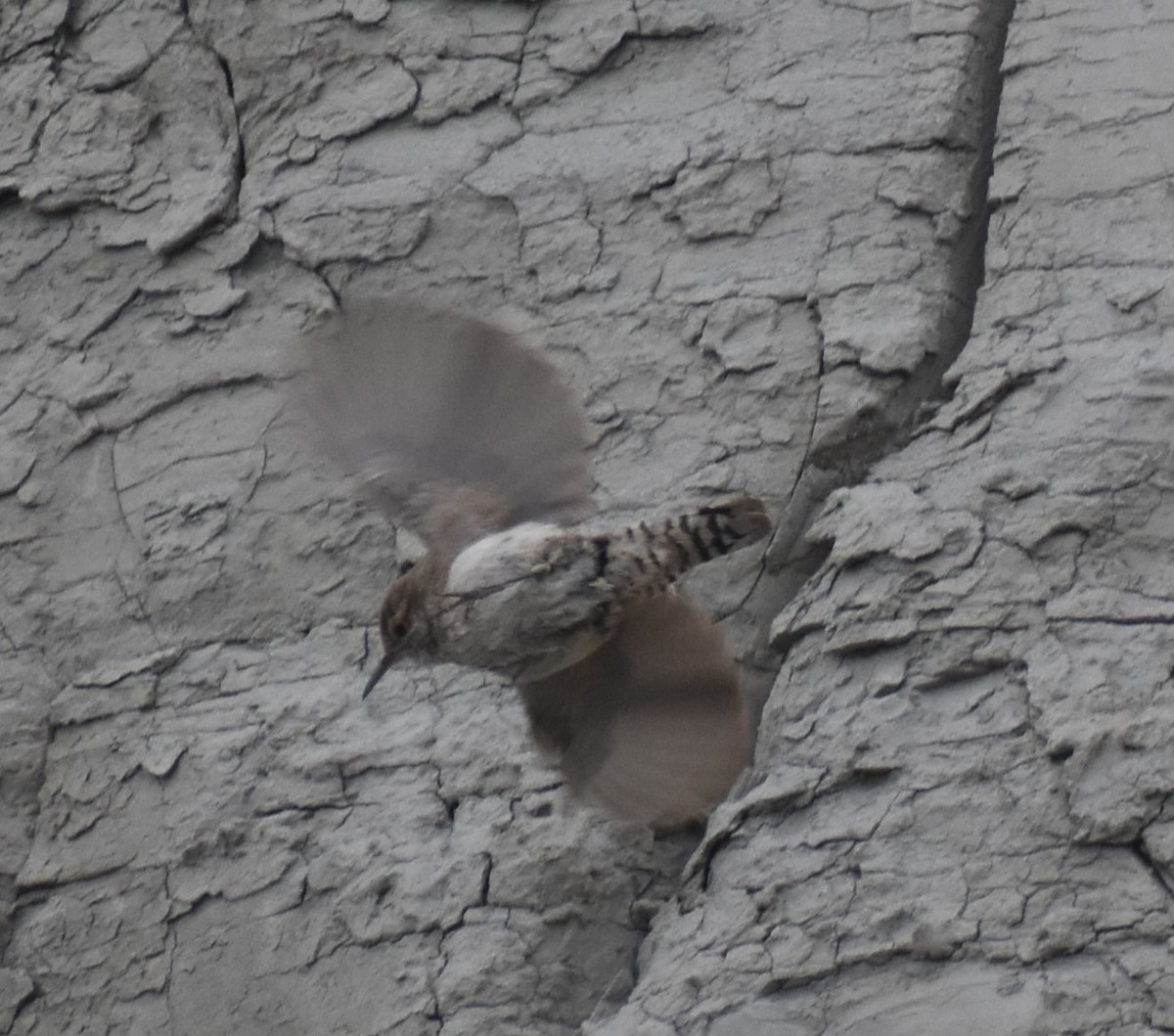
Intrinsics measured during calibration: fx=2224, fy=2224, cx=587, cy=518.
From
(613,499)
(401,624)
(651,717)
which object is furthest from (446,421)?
(651,717)

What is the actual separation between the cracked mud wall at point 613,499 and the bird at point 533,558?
0.11 m

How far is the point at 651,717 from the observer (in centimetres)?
463

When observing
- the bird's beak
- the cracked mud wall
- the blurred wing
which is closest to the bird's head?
the bird's beak

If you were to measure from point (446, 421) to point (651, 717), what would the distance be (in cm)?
82

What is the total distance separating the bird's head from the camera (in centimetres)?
451

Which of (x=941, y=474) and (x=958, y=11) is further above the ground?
(x=958, y=11)

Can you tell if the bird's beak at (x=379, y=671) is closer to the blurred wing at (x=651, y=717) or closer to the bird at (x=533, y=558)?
the bird at (x=533, y=558)

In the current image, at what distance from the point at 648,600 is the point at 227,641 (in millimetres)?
975

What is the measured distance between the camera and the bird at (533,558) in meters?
4.35

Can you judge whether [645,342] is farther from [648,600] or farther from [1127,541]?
[1127,541]

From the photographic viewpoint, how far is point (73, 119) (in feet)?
18.1

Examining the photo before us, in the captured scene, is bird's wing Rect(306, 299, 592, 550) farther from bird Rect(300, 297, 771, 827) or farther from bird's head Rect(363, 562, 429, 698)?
bird's head Rect(363, 562, 429, 698)

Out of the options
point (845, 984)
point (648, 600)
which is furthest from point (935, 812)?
point (648, 600)

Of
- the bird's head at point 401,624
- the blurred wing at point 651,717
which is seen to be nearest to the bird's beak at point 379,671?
the bird's head at point 401,624
